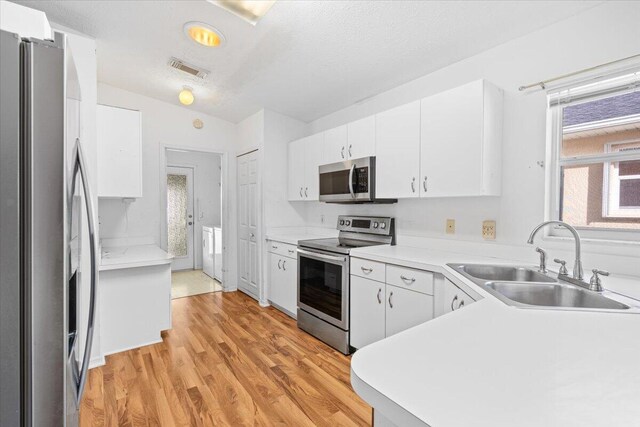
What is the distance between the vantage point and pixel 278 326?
10.2 ft

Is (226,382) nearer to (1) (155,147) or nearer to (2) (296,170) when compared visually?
(2) (296,170)

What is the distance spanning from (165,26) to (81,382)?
7.97ft

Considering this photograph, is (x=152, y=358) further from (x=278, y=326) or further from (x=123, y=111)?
(x=123, y=111)

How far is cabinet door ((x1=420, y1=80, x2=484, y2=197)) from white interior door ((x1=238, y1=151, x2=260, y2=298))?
2.29 meters

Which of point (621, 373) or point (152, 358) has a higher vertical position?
point (621, 373)

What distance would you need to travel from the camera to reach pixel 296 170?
3.70 m

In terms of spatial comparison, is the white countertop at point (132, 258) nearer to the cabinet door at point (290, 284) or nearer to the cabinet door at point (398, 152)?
the cabinet door at point (290, 284)

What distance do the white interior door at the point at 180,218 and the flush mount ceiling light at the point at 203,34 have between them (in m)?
3.62

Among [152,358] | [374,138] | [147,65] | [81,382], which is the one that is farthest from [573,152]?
[147,65]

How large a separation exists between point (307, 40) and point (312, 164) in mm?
1363

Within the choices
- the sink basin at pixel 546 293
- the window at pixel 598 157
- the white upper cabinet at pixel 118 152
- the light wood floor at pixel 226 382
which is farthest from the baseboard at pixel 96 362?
the window at pixel 598 157

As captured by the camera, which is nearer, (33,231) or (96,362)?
(33,231)

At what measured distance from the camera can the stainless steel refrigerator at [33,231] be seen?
71 centimetres

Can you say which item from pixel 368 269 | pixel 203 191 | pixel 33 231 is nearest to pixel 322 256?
pixel 368 269
